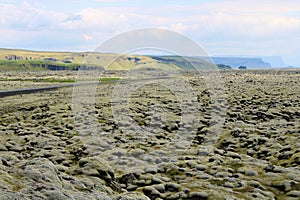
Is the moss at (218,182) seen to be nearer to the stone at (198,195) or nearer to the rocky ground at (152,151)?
the rocky ground at (152,151)

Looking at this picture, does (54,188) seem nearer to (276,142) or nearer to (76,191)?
(76,191)

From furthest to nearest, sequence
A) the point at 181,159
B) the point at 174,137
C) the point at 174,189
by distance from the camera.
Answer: the point at 174,137
the point at 181,159
the point at 174,189

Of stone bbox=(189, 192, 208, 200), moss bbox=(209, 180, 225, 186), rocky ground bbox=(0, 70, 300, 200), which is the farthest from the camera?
moss bbox=(209, 180, 225, 186)

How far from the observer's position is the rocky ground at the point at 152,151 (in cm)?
1750

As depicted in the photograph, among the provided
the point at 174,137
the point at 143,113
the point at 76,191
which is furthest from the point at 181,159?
the point at 143,113

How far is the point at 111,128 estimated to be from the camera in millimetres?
37531

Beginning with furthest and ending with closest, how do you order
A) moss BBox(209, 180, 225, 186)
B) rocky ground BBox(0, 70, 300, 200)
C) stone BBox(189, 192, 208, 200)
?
1. moss BBox(209, 180, 225, 186)
2. stone BBox(189, 192, 208, 200)
3. rocky ground BBox(0, 70, 300, 200)

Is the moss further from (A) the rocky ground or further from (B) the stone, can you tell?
(B) the stone

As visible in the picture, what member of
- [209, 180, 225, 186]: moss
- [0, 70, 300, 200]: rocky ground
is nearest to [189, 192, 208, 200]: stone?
[0, 70, 300, 200]: rocky ground

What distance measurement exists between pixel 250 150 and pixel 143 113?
59.4 feet

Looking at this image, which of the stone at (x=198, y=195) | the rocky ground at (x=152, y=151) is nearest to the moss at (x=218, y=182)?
the rocky ground at (x=152, y=151)

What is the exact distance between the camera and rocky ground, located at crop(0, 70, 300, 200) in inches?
689

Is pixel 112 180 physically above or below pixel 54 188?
below

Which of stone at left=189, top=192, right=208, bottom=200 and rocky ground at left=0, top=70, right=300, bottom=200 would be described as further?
stone at left=189, top=192, right=208, bottom=200
